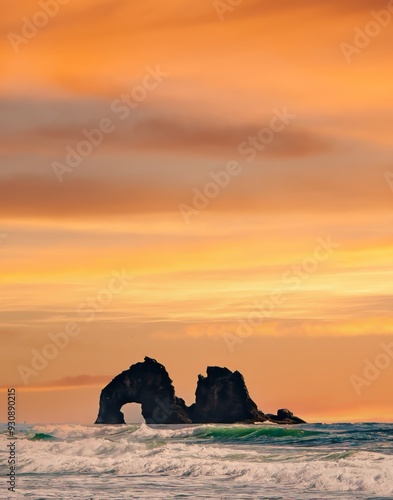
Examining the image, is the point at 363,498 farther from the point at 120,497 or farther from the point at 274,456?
the point at 274,456

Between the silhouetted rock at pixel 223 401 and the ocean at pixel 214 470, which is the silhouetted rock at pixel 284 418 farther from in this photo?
the ocean at pixel 214 470

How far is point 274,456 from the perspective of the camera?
58688mm

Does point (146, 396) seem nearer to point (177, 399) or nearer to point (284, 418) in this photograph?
point (177, 399)

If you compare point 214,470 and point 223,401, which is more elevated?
point 223,401

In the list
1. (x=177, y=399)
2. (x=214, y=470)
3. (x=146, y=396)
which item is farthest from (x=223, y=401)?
(x=214, y=470)

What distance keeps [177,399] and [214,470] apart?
10274 cm

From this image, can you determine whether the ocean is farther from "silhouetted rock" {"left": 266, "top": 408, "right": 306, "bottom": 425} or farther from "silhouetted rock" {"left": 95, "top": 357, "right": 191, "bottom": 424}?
"silhouetted rock" {"left": 95, "top": 357, "right": 191, "bottom": 424}

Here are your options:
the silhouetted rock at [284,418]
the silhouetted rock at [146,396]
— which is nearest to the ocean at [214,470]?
the silhouetted rock at [284,418]

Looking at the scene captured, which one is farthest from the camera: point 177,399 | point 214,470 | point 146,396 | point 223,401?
point 177,399

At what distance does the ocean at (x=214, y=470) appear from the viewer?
1677 inches

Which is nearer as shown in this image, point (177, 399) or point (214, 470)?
point (214, 470)

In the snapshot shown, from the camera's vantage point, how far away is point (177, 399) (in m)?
154

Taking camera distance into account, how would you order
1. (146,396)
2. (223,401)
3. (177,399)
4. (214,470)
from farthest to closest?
1. (177,399)
2. (146,396)
3. (223,401)
4. (214,470)

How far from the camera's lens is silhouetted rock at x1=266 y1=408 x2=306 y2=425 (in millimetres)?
146500
